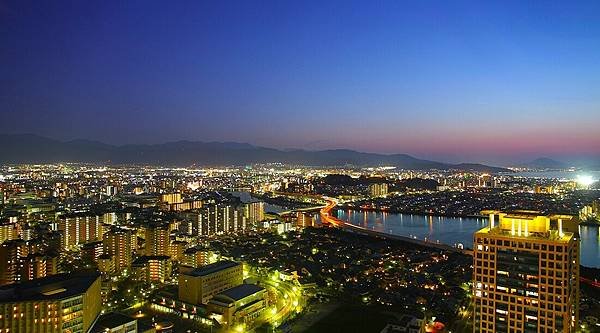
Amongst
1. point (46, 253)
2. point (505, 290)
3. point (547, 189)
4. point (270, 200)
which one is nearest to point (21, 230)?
point (46, 253)

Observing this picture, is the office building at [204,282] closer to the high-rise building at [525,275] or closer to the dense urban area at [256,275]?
the dense urban area at [256,275]

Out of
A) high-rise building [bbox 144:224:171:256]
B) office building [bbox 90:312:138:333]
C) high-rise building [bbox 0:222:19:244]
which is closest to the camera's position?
office building [bbox 90:312:138:333]

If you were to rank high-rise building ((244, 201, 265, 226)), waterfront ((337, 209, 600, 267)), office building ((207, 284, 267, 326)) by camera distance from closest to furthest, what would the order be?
office building ((207, 284, 267, 326)) → waterfront ((337, 209, 600, 267)) → high-rise building ((244, 201, 265, 226))

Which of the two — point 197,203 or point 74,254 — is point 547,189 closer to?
point 197,203

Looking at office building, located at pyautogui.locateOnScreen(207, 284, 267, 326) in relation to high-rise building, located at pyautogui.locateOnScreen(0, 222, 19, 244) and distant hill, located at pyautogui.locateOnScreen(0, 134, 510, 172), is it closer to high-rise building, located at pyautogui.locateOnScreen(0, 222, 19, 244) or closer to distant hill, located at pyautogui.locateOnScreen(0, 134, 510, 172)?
high-rise building, located at pyautogui.locateOnScreen(0, 222, 19, 244)

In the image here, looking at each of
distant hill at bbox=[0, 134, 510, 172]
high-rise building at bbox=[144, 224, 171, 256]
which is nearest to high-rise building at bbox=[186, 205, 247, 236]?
high-rise building at bbox=[144, 224, 171, 256]

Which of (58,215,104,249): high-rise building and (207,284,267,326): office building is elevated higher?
(58,215,104,249): high-rise building

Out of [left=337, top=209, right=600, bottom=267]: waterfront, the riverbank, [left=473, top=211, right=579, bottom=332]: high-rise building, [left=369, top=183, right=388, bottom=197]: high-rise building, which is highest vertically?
[left=473, top=211, right=579, bottom=332]: high-rise building
